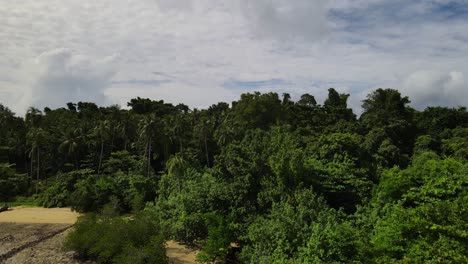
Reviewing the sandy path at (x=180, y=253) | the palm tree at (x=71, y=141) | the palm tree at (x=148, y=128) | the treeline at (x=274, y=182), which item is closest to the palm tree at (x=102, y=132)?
the treeline at (x=274, y=182)

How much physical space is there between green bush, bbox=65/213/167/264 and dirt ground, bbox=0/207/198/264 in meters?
1.60

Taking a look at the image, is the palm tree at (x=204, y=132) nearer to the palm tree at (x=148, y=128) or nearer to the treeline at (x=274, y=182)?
the treeline at (x=274, y=182)

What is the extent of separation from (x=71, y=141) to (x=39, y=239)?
25828mm

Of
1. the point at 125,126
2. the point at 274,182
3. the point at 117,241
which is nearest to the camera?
the point at 117,241

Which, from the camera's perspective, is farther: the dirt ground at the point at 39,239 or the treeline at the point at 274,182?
the dirt ground at the point at 39,239

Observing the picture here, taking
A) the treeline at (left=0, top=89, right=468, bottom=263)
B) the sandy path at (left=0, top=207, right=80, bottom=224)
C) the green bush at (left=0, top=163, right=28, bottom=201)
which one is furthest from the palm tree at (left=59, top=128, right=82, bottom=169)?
the sandy path at (left=0, top=207, right=80, bottom=224)

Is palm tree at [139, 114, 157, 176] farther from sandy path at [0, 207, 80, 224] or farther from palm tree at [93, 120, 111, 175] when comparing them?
sandy path at [0, 207, 80, 224]

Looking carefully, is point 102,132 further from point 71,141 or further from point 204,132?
point 204,132

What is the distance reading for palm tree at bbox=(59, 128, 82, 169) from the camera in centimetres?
5453

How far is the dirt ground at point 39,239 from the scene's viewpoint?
2658 centimetres

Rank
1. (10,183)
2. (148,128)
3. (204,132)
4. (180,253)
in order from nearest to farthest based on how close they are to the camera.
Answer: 1. (180,253)
2. (148,128)
3. (10,183)
4. (204,132)

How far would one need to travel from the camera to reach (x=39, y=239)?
31781 millimetres

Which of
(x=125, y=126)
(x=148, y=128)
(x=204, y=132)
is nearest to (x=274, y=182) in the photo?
(x=148, y=128)

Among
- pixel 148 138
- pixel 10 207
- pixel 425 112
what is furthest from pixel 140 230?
pixel 425 112
